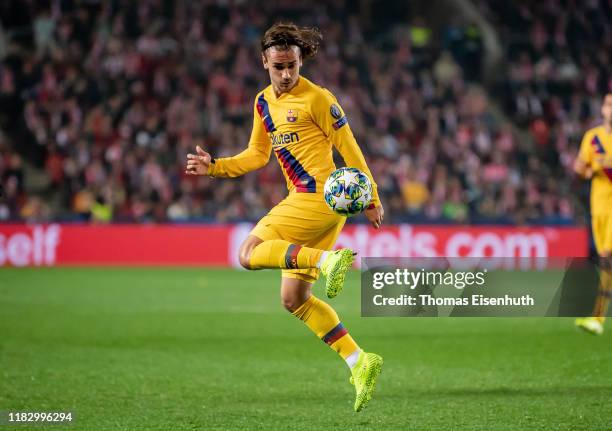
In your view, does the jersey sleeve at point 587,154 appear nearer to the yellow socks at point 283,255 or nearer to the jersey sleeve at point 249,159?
the jersey sleeve at point 249,159

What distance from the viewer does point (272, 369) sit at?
25.1 ft

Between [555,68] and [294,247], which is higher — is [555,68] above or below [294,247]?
above

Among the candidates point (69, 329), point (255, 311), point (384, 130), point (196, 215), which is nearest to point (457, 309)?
point (69, 329)

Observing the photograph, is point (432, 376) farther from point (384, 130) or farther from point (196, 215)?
point (384, 130)

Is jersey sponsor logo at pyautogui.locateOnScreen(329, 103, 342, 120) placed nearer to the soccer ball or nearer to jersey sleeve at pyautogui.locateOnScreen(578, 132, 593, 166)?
the soccer ball

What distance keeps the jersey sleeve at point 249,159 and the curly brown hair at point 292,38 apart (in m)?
0.50

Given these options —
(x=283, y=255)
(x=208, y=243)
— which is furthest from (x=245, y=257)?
(x=208, y=243)

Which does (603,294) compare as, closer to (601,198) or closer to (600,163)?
(601,198)

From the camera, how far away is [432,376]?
7328 millimetres

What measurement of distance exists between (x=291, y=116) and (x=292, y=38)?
1.58 feet

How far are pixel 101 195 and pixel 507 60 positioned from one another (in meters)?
11.5

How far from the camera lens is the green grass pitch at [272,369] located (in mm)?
5758

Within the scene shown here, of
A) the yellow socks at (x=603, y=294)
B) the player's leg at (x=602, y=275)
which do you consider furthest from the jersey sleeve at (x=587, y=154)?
the yellow socks at (x=603, y=294)

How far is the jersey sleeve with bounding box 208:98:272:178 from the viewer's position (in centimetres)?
645
